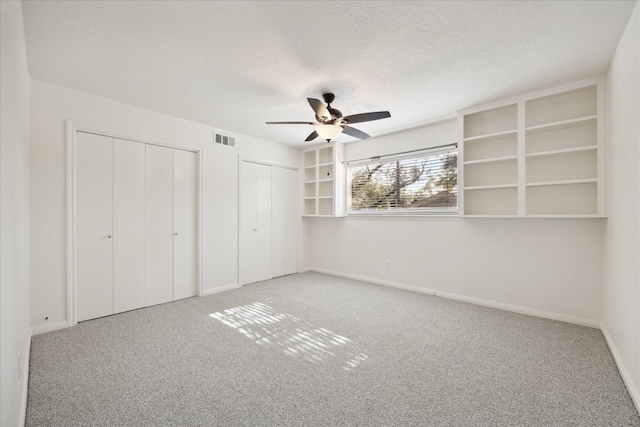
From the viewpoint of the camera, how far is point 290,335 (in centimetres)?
272

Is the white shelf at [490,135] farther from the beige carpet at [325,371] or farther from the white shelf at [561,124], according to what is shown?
the beige carpet at [325,371]

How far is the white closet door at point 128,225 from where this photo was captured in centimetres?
329

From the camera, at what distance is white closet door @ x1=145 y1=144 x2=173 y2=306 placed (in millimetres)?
3562

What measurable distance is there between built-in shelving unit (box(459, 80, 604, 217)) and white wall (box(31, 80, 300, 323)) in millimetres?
3531

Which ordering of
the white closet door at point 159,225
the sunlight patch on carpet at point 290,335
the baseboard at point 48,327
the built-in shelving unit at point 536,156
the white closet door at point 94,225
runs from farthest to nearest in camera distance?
the white closet door at point 159,225
the white closet door at point 94,225
the built-in shelving unit at point 536,156
the baseboard at point 48,327
the sunlight patch on carpet at point 290,335

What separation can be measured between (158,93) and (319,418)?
3.35 meters

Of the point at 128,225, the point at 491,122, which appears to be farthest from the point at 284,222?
the point at 491,122

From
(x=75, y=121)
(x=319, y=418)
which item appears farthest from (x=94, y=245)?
(x=319, y=418)

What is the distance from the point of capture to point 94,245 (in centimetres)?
312

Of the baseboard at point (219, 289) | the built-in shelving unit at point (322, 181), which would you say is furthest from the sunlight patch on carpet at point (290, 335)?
the built-in shelving unit at point (322, 181)

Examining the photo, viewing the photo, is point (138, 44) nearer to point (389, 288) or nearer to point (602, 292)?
point (389, 288)

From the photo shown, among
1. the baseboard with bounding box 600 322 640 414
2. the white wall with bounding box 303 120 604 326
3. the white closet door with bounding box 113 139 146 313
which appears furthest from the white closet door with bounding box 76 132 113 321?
the baseboard with bounding box 600 322 640 414

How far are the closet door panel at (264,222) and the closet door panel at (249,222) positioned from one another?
63 mm

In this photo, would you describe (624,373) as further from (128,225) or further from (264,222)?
(128,225)
